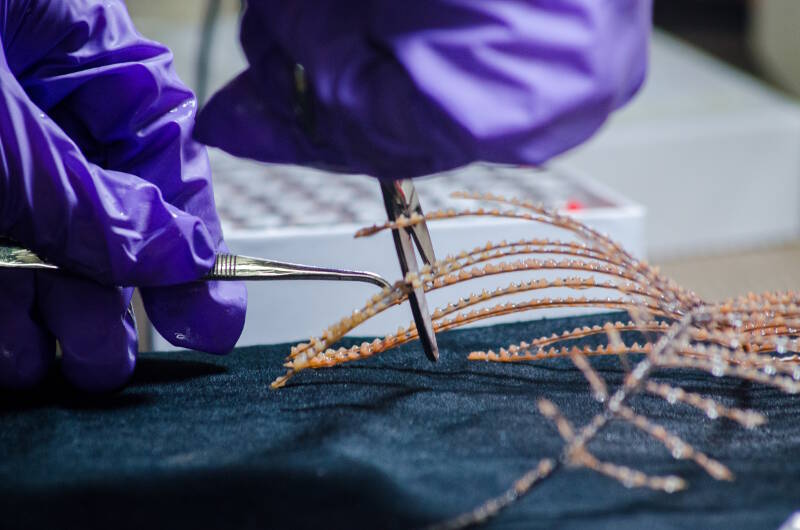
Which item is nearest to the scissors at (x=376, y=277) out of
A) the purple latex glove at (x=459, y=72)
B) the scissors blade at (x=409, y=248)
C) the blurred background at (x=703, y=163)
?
the scissors blade at (x=409, y=248)

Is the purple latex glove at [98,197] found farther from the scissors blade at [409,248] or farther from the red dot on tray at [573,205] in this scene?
the red dot on tray at [573,205]

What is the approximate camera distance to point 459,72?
0.38 meters

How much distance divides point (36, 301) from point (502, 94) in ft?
1.07

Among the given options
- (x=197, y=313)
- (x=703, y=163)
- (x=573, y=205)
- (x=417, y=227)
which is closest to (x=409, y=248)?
(x=417, y=227)

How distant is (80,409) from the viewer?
1.75 feet

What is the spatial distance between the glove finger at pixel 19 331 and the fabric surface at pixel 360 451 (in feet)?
0.05

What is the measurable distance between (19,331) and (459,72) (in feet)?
1.04

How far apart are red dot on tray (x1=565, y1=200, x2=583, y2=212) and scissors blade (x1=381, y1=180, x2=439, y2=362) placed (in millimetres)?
436

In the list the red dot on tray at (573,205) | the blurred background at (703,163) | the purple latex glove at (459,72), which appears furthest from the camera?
the blurred background at (703,163)

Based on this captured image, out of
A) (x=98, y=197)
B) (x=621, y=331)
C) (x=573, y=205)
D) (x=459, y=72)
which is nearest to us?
(x=459, y=72)

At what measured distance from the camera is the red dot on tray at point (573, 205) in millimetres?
996

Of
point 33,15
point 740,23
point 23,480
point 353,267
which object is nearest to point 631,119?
point 353,267

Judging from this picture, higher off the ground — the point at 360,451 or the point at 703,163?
the point at 360,451

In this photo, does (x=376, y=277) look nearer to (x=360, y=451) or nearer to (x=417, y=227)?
(x=417, y=227)
